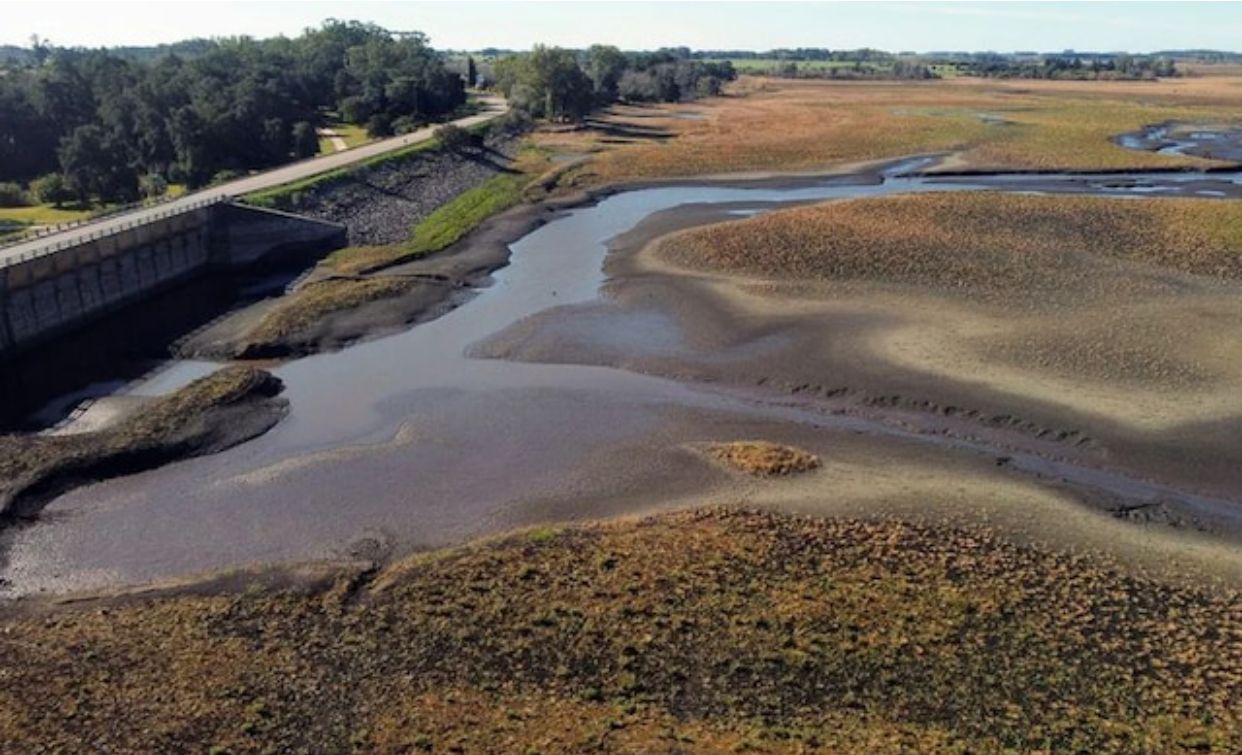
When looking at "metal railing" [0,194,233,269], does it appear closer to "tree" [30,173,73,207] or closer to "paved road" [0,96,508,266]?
"paved road" [0,96,508,266]

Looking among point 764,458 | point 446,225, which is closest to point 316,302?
point 446,225

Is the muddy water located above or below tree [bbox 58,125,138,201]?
below

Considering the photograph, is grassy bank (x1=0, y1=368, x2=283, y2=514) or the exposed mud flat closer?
grassy bank (x1=0, y1=368, x2=283, y2=514)

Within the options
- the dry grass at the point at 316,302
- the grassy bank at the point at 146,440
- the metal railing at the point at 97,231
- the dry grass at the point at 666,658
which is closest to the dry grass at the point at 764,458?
the dry grass at the point at 666,658

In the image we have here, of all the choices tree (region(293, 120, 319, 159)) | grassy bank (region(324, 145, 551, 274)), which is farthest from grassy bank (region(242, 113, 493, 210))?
tree (region(293, 120, 319, 159))

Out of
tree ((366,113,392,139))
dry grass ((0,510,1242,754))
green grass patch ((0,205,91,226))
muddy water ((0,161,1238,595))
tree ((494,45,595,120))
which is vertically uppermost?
tree ((494,45,595,120))

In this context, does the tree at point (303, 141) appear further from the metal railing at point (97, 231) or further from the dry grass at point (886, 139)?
the dry grass at point (886, 139)

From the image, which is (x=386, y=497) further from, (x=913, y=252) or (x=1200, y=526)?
(x=913, y=252)

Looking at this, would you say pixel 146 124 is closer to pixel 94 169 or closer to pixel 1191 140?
pixel 94 169
